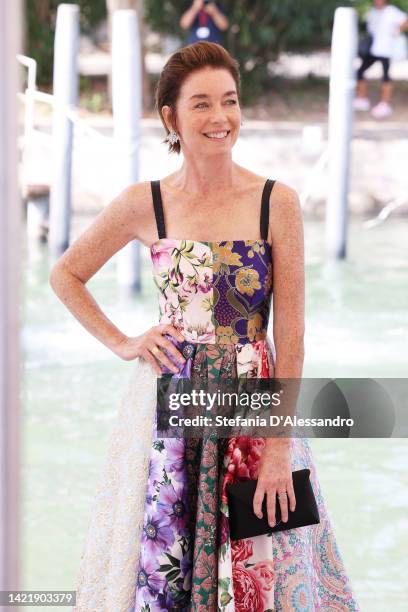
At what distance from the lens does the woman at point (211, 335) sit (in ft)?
5.65

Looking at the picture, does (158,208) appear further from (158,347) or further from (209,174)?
(158,347)

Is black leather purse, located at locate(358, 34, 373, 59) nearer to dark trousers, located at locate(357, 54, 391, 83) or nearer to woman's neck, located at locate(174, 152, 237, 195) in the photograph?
dark trousers, located at locate(357, 54, 391, 83)

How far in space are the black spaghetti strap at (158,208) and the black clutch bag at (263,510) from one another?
1.43 ft

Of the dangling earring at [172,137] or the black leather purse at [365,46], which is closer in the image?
the dangling earring at [172,137]

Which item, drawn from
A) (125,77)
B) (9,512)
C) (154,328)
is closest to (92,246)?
(154,328)

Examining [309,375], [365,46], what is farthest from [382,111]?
[309,375]

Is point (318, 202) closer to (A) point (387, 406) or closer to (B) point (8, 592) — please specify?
(A) point (387, 406)

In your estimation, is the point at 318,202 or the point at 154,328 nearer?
the point at 154,328

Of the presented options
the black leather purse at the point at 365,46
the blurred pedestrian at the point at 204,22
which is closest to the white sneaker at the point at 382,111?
the black leather purse at the point at 365,46

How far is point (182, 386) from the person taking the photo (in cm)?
180

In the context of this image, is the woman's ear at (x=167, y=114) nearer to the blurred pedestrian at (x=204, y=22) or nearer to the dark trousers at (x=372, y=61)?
the blurred pedestrian at (x=204, y=22)

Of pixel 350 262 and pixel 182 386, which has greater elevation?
pixel 350 262

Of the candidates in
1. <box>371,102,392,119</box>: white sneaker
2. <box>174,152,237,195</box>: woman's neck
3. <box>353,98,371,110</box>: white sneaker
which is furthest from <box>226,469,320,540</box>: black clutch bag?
<box>353,98,371,110</box>: white sneaker

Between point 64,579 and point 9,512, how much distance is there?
5.83 ft
